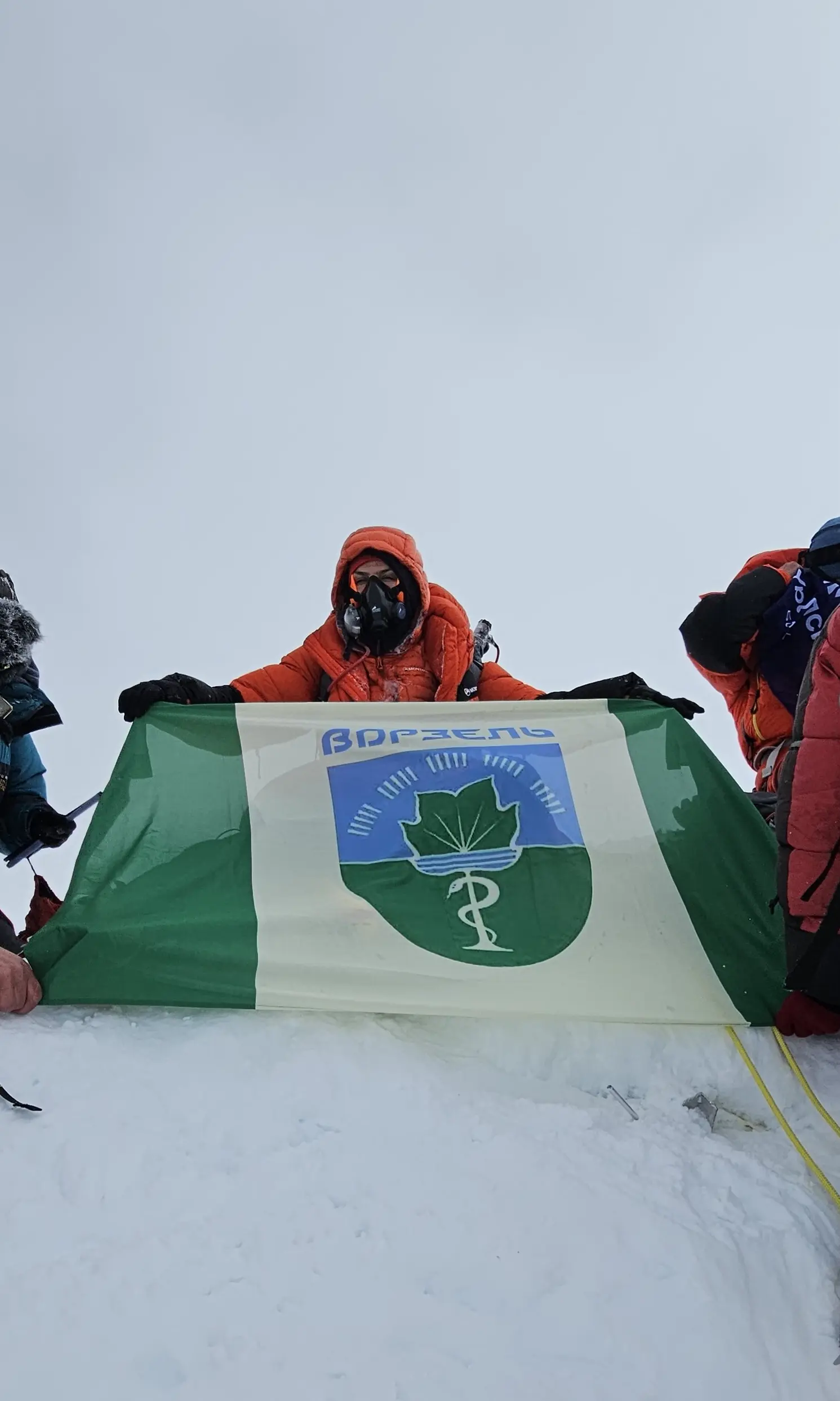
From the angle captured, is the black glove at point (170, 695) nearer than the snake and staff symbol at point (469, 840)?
No

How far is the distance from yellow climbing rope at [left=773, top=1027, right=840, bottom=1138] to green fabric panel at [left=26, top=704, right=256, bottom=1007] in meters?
1.46

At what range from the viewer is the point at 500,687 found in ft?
14.3

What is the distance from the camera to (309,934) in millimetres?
2910

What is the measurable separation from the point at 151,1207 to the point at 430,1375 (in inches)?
24.8

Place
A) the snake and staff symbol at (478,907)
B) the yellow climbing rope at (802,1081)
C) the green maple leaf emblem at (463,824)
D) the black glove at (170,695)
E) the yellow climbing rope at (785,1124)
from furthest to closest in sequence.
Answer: the black glove at (170,695) → the green maple leaf emblem at (463,824) → the snake and staff symbol at (478,907) → the yellow climbing rope at (802,1081) → the yellow climbing rope at (785,1124)

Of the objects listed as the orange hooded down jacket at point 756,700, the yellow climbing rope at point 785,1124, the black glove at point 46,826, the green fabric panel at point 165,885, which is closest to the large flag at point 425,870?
the green fabric panel at point 165,885

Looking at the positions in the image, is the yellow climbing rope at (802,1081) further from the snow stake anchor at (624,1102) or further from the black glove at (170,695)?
the black glove at (170,695)

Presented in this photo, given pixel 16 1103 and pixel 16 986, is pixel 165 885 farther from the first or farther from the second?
pixel 16 1103

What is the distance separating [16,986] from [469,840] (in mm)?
1431

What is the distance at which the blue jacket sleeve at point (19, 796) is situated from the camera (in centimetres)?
398

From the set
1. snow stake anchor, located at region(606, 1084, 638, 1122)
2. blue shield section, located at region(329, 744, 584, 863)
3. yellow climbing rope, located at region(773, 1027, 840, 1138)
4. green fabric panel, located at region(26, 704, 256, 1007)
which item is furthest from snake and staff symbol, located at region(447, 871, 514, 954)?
yellow climbing rope, located at region(773, 1027, 840, 1138)

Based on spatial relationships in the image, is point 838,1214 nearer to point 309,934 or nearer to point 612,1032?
point 612,1032

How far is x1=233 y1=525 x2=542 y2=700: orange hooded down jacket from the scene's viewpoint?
168 inches

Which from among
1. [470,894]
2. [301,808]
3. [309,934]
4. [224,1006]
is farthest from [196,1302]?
[301,808]
